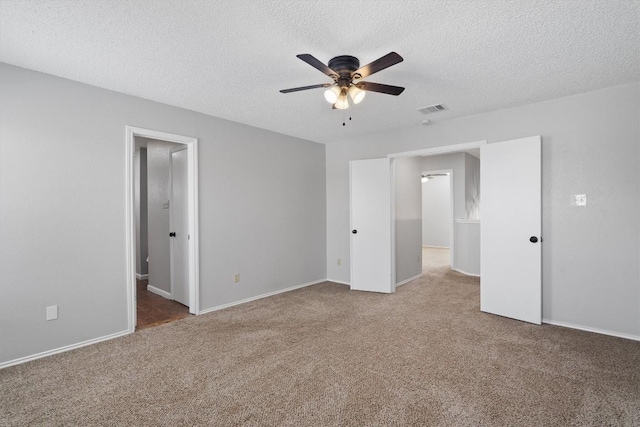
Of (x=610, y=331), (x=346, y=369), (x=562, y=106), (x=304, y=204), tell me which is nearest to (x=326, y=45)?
(x=346, y=369)

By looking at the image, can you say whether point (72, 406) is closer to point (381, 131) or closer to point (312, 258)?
point (312, 258)

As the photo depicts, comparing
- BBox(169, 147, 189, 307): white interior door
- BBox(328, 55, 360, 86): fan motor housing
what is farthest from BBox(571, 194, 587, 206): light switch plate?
BBox(169, 147, 189, 307): white interior door

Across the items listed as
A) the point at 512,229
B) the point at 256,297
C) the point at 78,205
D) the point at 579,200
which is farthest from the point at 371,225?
the point at 78,205

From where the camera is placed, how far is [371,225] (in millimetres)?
Answer: 4965

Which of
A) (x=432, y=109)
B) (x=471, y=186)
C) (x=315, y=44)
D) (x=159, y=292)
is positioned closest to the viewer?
(x=315, y=44)

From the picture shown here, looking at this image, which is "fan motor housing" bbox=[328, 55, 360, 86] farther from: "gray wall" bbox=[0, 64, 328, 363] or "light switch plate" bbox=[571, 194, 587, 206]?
"light switch plate" bbox=[571, 194, 587, 206]

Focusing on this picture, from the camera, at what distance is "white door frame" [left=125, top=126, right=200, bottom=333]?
3252 millimetres

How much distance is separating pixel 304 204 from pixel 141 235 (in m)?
Answer: 3.31

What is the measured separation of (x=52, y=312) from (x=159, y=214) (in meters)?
2.26

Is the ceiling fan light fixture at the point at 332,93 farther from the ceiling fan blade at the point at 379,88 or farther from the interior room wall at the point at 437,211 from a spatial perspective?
the interior room wall at the point at 437,211

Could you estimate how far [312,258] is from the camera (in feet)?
17.9

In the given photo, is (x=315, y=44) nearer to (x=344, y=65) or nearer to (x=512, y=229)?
(x=344, y=65)

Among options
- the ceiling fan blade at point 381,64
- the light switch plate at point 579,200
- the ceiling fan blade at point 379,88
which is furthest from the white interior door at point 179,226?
the light switch plate at point 579,200

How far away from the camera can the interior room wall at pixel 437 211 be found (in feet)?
32.8
